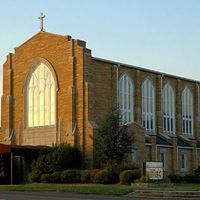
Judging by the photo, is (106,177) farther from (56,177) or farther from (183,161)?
(183,161)

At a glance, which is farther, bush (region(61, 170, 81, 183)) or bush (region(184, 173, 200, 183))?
bush (region(184, 173, 200, 183))

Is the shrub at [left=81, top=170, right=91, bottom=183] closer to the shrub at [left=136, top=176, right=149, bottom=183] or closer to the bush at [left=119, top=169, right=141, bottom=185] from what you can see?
the bush at [left=119, top=169, right=141, bottom=185]

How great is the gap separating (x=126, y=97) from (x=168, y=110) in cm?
741

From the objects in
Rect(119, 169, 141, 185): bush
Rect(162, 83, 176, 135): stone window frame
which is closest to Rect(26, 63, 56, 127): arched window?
Rect(162, 83, 176, 135): stone window frame

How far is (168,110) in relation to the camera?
61438 mm

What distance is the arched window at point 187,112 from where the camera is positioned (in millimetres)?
63844

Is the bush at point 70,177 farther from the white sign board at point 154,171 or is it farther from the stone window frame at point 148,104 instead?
the stone window frame at point 148,104

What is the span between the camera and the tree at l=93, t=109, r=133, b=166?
44156mm

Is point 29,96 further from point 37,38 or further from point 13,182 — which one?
point 13,182

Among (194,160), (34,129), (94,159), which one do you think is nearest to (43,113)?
(34,129)

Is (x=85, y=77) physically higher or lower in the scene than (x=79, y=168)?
higher

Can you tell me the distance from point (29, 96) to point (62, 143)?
8.40 metres

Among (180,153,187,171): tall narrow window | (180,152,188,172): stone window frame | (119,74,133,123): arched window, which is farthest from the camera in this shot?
(180,153,187,171): tall narrow window

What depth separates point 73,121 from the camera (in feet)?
166
